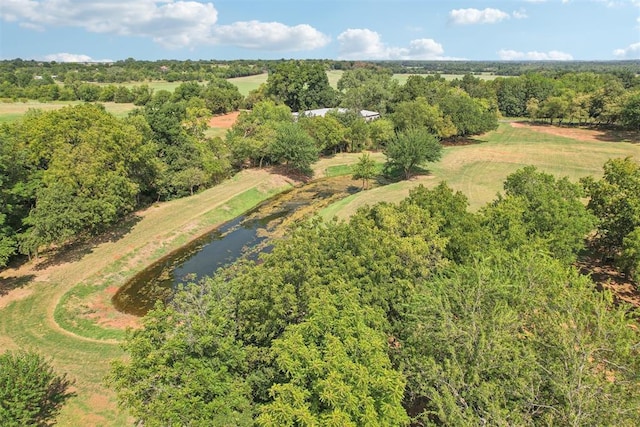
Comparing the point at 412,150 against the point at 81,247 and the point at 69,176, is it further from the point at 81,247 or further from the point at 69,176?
the point at 81,247

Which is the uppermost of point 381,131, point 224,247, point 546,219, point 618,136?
point 381,131

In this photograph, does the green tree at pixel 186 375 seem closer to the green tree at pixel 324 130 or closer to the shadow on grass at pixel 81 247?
the shadow on grass at pixel 81 247

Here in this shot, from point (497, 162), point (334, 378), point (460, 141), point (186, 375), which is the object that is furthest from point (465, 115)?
point (186, 375)

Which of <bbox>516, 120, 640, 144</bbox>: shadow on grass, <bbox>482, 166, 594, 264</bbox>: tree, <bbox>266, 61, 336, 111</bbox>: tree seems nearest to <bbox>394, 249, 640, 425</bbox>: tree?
<bbox>482, 166, 594, 264</bbox>: tree

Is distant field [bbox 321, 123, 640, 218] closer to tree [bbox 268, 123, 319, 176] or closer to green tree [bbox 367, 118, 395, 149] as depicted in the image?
green tree [bbox 367, 118, 395, 149]

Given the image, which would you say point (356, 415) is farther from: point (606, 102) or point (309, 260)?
point (606, 102)
